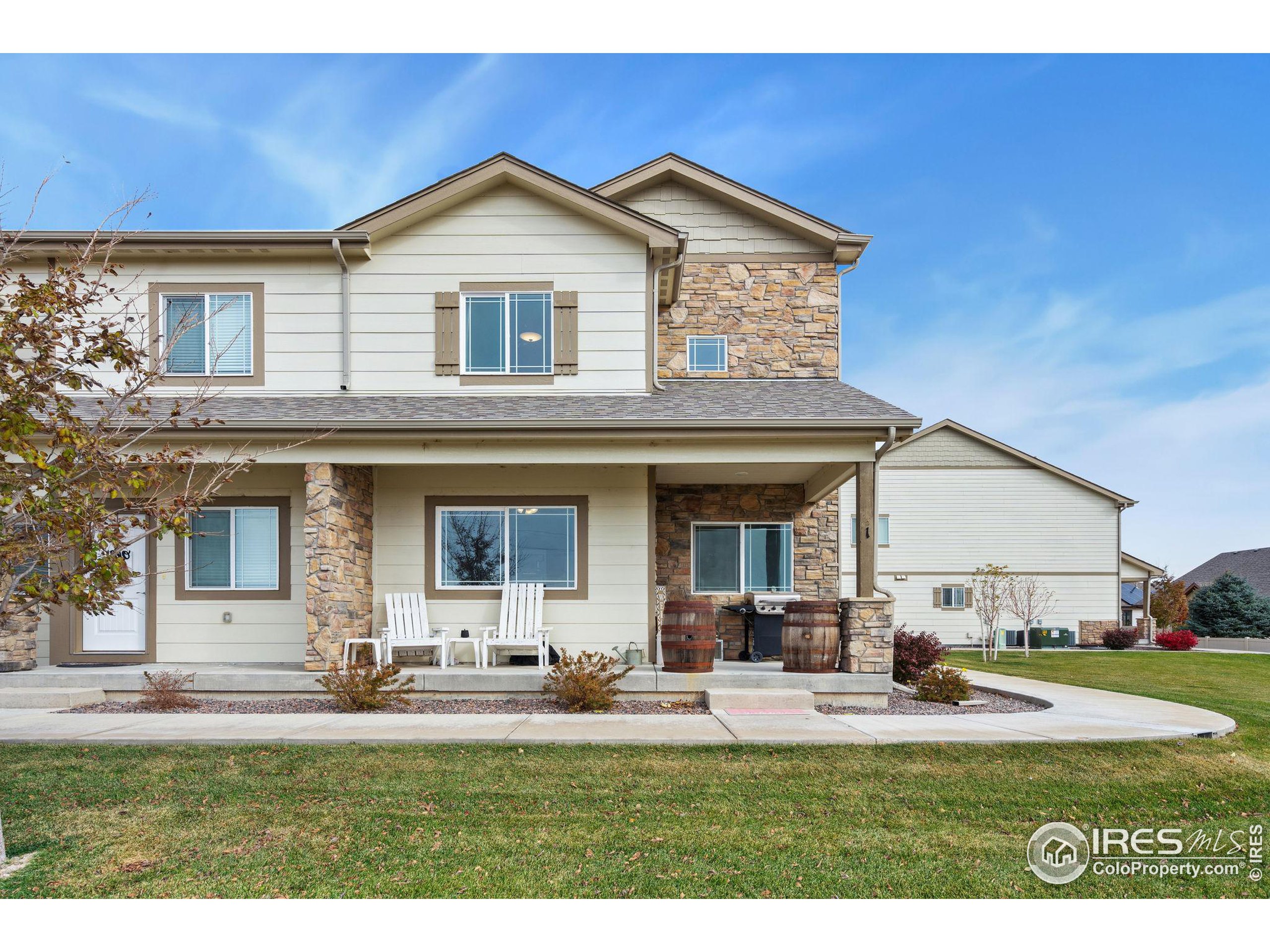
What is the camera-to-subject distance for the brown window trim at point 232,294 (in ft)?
36.3

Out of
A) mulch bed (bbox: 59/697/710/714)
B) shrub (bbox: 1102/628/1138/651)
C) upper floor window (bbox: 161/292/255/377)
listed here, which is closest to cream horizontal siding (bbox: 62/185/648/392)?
upper floor window (bbox: 161/292/255/377)

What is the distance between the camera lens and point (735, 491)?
12750 mm

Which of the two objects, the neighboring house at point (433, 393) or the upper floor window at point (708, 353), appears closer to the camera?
the neighboring house at point (433, 393)

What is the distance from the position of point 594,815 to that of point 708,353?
9.11 metres

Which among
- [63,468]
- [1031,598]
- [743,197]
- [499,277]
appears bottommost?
[1031,598]

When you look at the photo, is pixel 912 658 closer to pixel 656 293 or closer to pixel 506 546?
pixel 506 546

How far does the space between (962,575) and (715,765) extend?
19.1 metres

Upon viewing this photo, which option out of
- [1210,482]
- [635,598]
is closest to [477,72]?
[635,598]

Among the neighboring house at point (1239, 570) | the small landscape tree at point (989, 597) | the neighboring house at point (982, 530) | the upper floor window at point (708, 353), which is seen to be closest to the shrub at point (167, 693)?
the upper floor window at point (708, 353)

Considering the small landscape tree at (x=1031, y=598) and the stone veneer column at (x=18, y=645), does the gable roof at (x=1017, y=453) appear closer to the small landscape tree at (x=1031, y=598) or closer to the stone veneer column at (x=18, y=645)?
the small landscape tree at (x=1031, y=598)

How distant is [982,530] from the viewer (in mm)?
23469

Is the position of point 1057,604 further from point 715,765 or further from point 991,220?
point 715,765

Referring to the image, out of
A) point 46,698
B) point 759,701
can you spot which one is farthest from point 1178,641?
point 46,698

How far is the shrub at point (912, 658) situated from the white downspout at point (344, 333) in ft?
27.0
